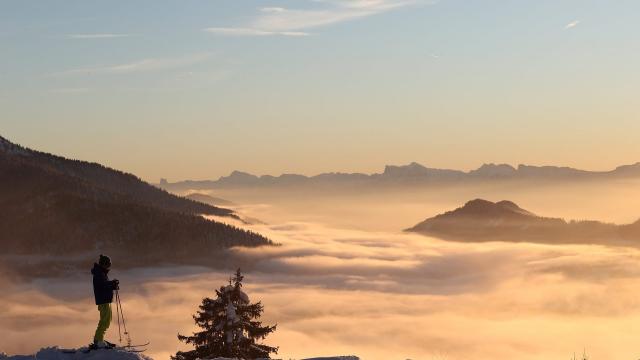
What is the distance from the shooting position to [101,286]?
2433 centimetres

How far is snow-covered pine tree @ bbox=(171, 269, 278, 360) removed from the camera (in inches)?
1832

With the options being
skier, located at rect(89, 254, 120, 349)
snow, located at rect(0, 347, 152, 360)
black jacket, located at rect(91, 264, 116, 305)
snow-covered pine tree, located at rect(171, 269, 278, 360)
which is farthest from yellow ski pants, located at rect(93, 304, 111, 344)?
snow-covered pine tree, located at rect(171, 269, 278, 360)

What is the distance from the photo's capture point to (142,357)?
22203mm

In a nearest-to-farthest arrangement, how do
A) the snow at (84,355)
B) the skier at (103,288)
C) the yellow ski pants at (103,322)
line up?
the snow at (84,355) < the yellow ski pants at (103,322) < the skier at (103,288)

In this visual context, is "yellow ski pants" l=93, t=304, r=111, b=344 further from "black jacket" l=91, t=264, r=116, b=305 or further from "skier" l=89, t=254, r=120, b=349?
"black jacket" l=91, t=264, r=116, b=305

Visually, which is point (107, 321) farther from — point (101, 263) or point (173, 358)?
point (173, 358)

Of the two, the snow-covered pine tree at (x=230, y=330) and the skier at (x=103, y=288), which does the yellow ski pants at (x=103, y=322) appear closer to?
the skier at (x=103, y=288)

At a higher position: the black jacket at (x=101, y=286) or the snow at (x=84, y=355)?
the black jacket at (x=101, y=286)

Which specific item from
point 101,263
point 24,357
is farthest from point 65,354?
point 101,263

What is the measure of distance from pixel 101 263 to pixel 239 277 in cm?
2625

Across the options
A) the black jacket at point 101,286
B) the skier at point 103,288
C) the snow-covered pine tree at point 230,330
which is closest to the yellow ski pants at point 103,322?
the skier at point 103,288

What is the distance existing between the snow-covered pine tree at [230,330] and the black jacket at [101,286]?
21.7 meters

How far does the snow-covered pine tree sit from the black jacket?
21.7m

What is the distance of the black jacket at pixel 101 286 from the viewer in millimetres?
24312
